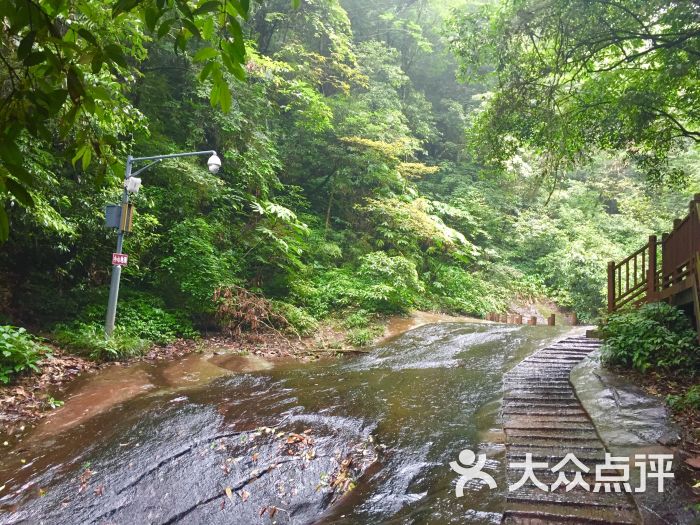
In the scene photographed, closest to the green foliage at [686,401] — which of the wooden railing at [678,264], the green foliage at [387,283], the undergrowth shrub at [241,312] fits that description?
the wooden railing at [678,264]

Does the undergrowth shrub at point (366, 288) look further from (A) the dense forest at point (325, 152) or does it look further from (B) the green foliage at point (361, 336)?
(B) the green foliage at point (361, 336)

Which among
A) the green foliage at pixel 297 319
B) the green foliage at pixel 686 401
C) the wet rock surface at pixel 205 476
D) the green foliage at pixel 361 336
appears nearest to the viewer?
the wet rock surface at pixel 205 476

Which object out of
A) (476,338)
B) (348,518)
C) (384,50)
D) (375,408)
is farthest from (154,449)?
(384,50)

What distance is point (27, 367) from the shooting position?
257 inches

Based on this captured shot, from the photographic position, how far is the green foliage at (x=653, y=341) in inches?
250

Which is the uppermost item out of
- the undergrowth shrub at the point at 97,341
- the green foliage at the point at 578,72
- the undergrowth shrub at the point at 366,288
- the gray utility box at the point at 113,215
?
the green foliage at the point at 578,72

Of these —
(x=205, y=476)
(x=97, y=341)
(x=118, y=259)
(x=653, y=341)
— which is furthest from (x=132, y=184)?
(x=653, y=341)

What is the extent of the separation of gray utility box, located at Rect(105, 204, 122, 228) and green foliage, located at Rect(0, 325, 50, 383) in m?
2.45

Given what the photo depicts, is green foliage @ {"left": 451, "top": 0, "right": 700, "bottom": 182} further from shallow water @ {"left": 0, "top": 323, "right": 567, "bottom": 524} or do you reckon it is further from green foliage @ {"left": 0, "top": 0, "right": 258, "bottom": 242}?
green foliage @ {"left": 0, "top": 0, "right": 258, "bottom": 242}

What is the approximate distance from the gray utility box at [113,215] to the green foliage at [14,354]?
8.05 ft

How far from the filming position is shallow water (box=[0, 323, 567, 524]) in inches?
153

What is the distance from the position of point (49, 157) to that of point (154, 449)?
5.67 metres

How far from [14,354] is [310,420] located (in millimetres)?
4669

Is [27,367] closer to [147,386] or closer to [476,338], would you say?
[147,386]
